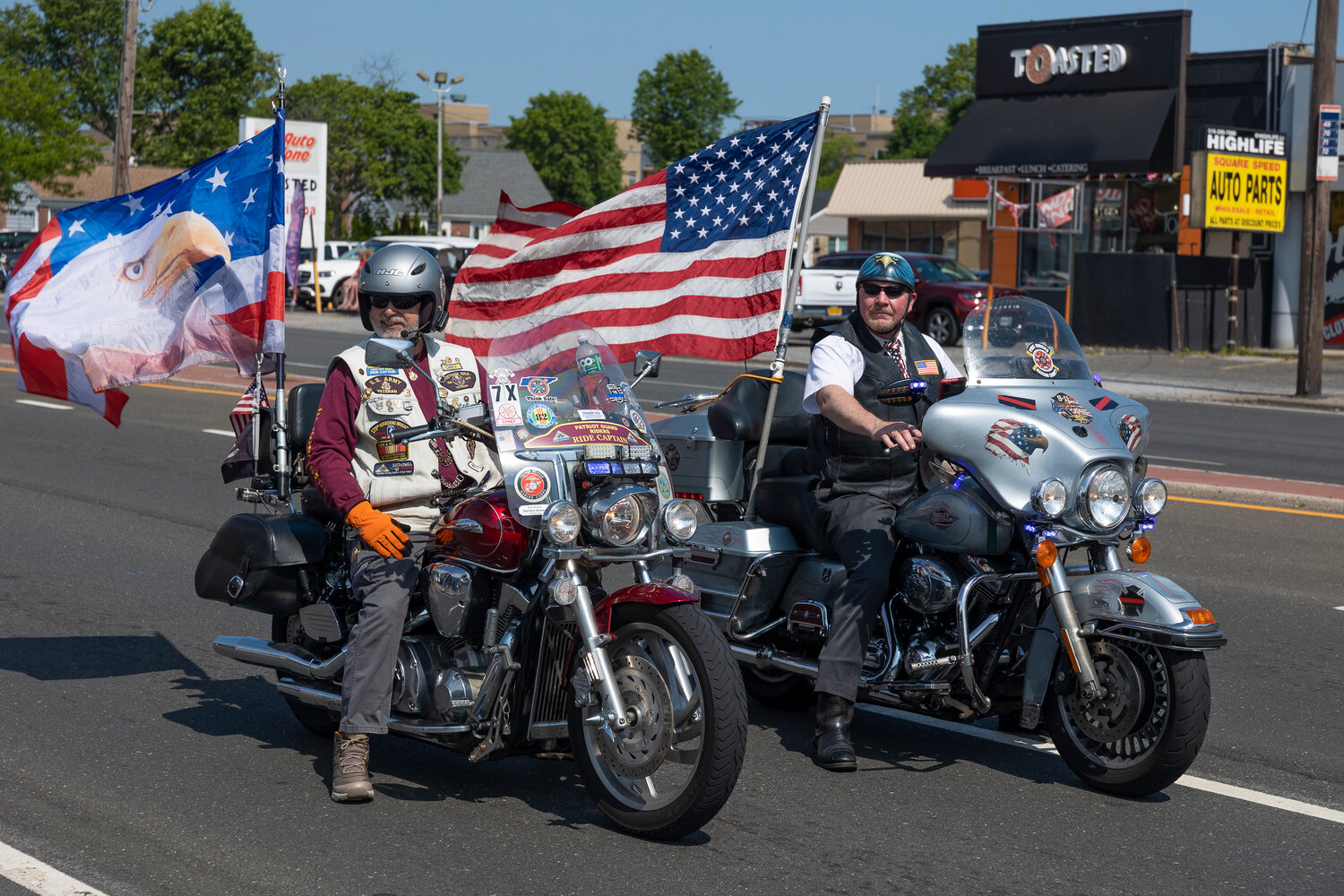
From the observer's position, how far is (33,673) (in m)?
6.46

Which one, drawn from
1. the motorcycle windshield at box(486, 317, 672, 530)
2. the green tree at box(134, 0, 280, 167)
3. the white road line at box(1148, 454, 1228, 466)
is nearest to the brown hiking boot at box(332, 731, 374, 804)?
the motorcycle windshield at box(486, 317, 672, 530)

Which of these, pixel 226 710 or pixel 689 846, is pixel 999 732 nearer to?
pixel 689 846

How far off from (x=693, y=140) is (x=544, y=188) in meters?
14.9

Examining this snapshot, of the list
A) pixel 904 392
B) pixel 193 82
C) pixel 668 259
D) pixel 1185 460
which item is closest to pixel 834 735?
pixel 904 392

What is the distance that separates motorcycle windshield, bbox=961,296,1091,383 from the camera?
530cm

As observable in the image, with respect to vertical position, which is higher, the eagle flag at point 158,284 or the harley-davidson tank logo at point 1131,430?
the eagle flag at point 158,284

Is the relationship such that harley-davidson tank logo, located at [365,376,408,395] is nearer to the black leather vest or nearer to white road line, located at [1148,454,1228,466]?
the black leather vest

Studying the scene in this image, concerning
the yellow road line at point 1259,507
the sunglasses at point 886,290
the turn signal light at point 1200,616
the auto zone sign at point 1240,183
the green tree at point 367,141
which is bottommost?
the yellow road line at point 1259,507

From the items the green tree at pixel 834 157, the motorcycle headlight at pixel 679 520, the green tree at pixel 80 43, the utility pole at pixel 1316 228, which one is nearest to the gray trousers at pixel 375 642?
the motorcycle headlight at pixel 679 520

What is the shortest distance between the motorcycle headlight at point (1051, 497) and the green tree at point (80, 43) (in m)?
100

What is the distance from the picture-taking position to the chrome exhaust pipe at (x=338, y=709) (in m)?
4.76

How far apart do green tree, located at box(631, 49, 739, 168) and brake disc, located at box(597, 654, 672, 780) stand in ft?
308

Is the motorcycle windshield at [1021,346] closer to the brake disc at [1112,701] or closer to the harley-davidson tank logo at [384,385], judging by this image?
the brake disc at [1112,701]

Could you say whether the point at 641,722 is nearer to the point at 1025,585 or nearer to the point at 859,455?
the point at 1025,585
